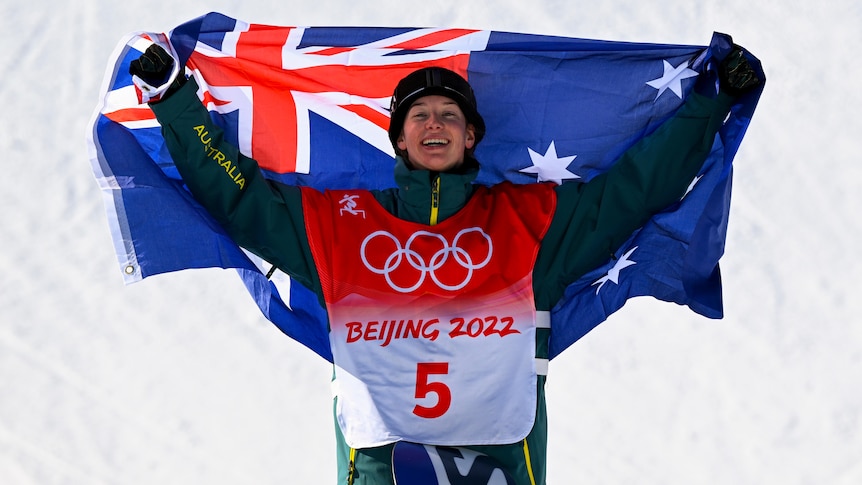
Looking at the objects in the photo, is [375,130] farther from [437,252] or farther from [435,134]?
[437,252]

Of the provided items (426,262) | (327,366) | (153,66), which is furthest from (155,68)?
(327,366)

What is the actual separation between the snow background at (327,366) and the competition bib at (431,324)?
8.28ft

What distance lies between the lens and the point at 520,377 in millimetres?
5125

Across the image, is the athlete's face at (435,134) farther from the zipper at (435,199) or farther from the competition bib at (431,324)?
the competition bib at (431,324)

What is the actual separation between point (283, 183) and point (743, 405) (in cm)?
321

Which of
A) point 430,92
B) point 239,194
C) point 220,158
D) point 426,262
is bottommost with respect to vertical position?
point 426,262

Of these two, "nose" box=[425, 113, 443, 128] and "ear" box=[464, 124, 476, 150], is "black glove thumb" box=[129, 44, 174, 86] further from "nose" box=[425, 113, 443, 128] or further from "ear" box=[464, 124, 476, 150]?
"ear" box=[464, 124, 476, 150]

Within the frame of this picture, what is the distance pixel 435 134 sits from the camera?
5.24 m

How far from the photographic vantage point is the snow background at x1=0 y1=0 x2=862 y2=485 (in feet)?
24.3

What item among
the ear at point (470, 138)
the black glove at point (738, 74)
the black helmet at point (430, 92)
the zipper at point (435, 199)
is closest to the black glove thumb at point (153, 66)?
the black helmet at point (430, 92)

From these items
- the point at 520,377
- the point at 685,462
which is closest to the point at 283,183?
the point at 520,377

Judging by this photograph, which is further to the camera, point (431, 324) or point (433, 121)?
point (433, 121)

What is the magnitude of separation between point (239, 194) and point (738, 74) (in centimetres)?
187

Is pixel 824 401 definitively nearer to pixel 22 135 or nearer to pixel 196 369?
pixel 196 369
